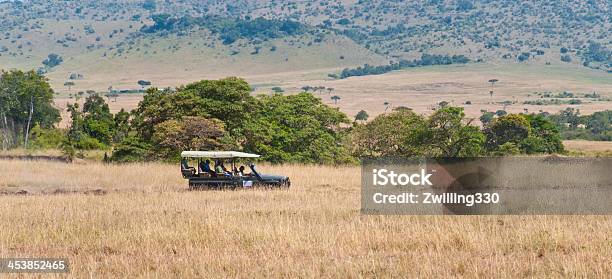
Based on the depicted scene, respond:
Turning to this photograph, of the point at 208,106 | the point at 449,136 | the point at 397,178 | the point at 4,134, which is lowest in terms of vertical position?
the point at 4,134

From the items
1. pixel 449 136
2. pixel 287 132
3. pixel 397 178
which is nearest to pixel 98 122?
pixel 287 132

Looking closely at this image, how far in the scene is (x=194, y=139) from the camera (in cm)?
3931

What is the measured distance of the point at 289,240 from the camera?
14.8 m

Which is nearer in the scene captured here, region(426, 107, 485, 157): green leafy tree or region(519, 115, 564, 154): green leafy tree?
region(426, 107, 485, 157): green leafy tree

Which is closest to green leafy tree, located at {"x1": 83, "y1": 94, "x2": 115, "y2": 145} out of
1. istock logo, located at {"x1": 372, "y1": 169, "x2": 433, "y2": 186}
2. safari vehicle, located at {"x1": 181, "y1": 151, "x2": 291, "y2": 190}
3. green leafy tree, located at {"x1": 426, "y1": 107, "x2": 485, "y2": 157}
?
green leafy tree, located at {"x1": 426, "y1": 107, "x2": 485, "y2": 157}

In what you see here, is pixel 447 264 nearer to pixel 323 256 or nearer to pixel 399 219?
pixel 323 256

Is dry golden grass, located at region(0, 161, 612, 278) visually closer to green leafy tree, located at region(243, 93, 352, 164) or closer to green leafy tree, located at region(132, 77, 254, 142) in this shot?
green leafy tree, located at region(132, 77, 254, 142)

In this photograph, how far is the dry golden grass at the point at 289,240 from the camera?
12.5m

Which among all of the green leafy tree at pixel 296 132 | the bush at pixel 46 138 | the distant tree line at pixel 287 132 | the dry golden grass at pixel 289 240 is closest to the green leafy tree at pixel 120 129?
the bush at pixel 46 138

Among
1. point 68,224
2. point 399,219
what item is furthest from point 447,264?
point 68,224

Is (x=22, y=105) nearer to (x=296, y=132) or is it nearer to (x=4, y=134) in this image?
(x=4, y=134)

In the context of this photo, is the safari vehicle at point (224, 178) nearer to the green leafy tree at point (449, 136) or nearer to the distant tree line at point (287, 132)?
the distant tree line at point (287, 132)

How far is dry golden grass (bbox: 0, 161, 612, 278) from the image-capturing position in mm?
12484

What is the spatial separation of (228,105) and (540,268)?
104ft
